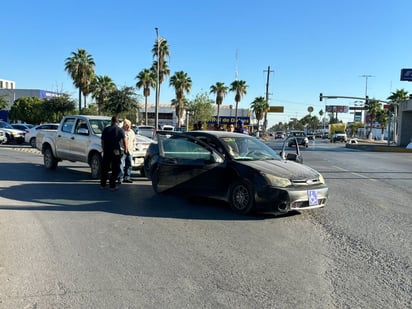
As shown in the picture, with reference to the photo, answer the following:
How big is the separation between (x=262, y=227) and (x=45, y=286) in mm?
3438

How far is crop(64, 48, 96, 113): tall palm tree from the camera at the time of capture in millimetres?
47469

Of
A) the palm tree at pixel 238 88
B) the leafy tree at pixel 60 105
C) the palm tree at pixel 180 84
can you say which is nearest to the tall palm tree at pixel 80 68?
the leafy tree at pixel 60 105

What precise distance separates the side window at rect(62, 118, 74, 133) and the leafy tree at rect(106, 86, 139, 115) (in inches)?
1371

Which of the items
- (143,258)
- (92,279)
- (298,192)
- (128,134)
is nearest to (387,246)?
(298,192)

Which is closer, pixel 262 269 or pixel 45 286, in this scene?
pixel 45 286

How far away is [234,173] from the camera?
7289mm

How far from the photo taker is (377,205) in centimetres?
860

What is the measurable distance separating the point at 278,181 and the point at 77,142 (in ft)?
23.8

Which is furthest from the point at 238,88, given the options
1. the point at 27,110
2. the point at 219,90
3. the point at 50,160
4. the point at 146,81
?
the point at 50,160

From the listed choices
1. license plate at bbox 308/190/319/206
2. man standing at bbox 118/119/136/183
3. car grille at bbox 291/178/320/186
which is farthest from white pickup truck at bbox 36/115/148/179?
license plate at bbox 308/190/319/206

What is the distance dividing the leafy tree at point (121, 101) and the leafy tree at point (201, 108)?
79.8ft

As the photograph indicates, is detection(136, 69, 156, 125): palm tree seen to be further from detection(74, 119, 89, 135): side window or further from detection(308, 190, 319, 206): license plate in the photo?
detection(308, 190, 319, 206): license plate

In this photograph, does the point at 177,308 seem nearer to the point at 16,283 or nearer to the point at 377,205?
the point at 16,283

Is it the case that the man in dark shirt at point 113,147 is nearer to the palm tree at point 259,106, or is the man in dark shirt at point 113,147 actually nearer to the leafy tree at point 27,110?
the leafy tree at point 27,110
